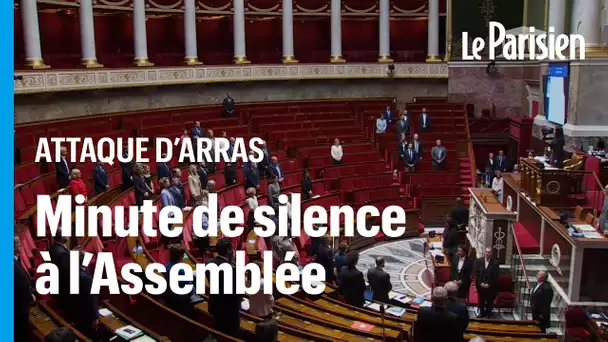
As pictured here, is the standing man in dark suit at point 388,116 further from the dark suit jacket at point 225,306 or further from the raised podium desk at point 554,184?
the dark suit jacket at point 225,306

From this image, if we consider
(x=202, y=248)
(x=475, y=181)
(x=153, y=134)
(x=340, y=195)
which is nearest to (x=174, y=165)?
(x=153, y=134)

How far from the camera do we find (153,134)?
17.2 m

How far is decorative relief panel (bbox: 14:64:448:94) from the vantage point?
16.5 metres

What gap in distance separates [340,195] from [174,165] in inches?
169

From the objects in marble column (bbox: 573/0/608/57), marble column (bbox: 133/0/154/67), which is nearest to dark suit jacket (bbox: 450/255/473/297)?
marble column (bbox: 573/0/608/57)

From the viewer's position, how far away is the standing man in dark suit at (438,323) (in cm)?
584

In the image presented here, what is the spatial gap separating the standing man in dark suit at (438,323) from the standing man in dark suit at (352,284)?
2.65m

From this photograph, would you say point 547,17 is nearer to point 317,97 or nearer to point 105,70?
point 317,97

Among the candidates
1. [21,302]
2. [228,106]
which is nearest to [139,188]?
[21,302]

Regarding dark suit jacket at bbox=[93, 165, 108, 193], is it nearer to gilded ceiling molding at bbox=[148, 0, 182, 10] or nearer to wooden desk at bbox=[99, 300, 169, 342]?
wooden desk at bbox=[99, 300, 169, 342]

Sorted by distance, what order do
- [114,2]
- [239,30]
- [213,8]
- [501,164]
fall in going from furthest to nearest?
[213,8], [239,30], [114,2], [501,164]

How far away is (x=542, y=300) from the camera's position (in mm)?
9234

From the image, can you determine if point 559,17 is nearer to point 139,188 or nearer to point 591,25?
point 591,25

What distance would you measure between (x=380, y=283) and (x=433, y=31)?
17.5 metres
